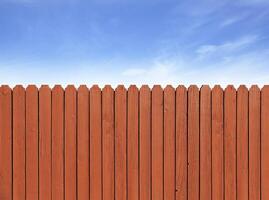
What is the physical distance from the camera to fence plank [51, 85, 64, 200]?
448 centimetres

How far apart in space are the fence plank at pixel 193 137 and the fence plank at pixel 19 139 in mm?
1960

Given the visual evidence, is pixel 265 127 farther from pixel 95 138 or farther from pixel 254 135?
pixel 95 138

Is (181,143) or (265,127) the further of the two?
(265,127)

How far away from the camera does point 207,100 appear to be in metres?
4.48

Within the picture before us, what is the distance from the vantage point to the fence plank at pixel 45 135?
4500 millimetres

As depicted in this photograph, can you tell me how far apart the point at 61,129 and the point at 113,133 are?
24.0 inches

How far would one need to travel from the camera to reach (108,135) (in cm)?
445

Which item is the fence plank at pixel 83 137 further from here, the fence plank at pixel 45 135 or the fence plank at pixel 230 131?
the fence plank at pixel 230 131

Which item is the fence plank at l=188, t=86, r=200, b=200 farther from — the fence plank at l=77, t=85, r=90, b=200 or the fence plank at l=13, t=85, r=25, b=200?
the fence plank at l=13, t=85, r=25, b=200

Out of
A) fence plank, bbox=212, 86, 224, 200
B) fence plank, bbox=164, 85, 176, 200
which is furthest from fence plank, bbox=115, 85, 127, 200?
fence plank, bbox=212, 86, 224, 200

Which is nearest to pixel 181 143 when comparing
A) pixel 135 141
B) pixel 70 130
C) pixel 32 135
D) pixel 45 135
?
pixel 135 141

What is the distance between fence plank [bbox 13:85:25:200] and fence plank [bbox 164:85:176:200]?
1682 millimetres

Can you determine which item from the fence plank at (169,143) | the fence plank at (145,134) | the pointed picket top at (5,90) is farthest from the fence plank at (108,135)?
the pointed picket top at (5,90)

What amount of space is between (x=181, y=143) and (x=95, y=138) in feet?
3.28
